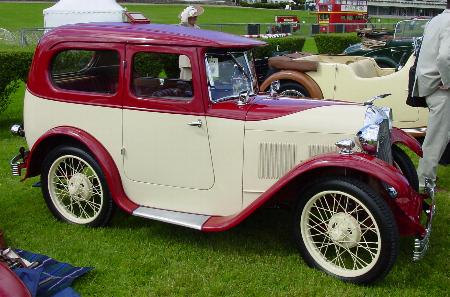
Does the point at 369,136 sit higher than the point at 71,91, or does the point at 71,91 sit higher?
the point at 71,91

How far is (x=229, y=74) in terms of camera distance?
177 inches

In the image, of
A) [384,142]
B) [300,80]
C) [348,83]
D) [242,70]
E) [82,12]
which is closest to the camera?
[384,142]

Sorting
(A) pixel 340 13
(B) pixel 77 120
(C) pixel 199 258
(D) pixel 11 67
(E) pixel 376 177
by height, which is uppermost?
(A) pixel 340 13

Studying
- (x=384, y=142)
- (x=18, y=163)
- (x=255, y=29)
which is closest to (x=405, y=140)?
(x=384, y=142)

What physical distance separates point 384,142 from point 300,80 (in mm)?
4178

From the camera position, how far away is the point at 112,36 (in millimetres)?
4520

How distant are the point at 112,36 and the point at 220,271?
2.05 m

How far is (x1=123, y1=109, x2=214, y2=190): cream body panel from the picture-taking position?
4262 millimetres

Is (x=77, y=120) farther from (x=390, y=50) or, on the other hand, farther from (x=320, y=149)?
(x=390, y=50)

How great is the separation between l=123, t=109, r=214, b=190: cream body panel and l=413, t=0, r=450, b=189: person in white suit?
214 cm

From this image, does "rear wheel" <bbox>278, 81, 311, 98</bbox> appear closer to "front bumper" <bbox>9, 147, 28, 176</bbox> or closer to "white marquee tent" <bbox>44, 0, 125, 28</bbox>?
"front bumper" <bbox>9, 147, 28, 176</bbox>

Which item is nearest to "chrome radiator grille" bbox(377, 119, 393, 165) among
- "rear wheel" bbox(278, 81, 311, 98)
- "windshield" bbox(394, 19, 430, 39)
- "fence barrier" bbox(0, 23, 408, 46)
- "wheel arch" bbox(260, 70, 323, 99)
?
"wheel arch" bbox(260, 70, 323, 99)

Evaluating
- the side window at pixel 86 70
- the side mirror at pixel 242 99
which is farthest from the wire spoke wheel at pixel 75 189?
the side mirror at pixel 242 99

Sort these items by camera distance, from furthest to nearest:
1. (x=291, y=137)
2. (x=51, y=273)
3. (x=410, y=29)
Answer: (x=410, y=29) → (x=291, y=137) → (x=51, y=273)
